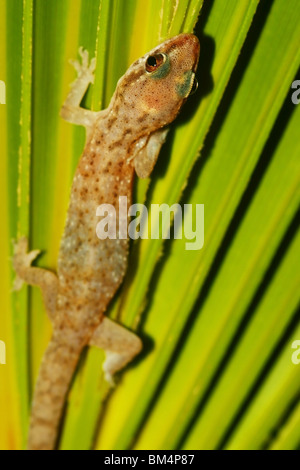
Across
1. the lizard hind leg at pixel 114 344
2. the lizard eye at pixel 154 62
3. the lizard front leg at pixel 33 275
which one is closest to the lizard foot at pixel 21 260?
the lizard front leg at pixel 33 275

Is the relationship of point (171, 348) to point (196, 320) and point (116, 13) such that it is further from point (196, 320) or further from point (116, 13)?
point (116, 13)

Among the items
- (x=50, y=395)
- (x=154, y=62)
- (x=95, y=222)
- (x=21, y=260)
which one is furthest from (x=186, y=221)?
(x=50, y=395)

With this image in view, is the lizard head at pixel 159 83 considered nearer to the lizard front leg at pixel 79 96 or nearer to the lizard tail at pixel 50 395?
the lizard front leg at pixel 79 96

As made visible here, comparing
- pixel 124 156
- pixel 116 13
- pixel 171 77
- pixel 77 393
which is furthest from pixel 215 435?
pixel 116 13

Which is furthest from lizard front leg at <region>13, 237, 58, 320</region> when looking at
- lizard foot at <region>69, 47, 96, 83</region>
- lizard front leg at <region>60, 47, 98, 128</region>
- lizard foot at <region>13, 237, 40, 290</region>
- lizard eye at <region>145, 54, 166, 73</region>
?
lizard eye at <region>145, 54, 166, 73</region>

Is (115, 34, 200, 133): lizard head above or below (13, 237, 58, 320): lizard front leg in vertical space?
above

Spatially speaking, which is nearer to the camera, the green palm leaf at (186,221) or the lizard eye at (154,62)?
the green palm leaf at (186,221)

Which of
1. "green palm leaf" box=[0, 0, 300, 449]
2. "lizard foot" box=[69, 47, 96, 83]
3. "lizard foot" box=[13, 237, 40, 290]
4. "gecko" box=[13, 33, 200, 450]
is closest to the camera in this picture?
"green palm leaf" box=[0, 0, 300, 449]

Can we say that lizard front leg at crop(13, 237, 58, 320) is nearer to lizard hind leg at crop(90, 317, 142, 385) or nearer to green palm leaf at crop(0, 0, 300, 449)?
green palm leaf at crop(0, 0, 300, 449)
